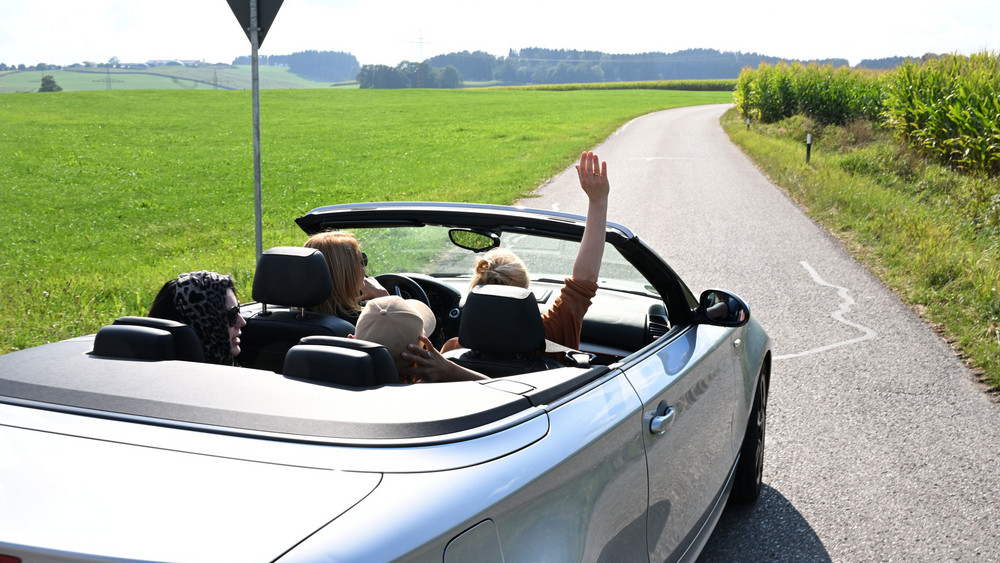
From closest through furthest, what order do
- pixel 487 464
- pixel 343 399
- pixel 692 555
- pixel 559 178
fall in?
pixel 487 464
pixel 343 399
pixel 692 555
pixel 559 178

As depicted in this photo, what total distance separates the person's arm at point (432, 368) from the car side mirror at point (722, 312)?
1223mm

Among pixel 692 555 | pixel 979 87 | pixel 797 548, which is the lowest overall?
pixel 797 548

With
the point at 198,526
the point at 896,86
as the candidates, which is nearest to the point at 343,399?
the point at 198,526

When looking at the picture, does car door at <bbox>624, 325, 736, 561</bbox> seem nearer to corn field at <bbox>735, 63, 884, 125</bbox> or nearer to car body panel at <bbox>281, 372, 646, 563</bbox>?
car body panel at <bbox>281, 372, 646, 563</bbox>

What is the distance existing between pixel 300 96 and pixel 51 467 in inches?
3061

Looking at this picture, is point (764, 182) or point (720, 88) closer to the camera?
point (764, 182)

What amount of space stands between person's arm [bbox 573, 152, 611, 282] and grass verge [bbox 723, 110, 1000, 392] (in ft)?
13.9

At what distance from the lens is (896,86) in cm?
2228


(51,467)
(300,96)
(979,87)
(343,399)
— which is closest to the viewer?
(51,467)

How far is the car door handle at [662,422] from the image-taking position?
2582mm

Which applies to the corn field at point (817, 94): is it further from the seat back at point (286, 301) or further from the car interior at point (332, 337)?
the seat back at point (286, 301)

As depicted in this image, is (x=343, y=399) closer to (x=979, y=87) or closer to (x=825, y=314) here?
(x=825, y=314)

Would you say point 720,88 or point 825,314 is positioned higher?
point 720,88

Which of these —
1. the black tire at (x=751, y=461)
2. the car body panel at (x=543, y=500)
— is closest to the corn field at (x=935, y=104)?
the black tire at (x=751, y=461)
